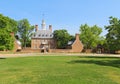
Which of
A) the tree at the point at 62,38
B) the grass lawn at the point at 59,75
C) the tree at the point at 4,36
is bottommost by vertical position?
the grass lawn at the point at 59,75

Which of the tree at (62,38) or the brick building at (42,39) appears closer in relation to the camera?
the tree at (62,38)

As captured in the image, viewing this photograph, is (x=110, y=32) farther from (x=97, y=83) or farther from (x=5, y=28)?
(x=97, y=83)

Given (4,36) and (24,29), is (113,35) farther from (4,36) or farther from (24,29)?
(24,29)

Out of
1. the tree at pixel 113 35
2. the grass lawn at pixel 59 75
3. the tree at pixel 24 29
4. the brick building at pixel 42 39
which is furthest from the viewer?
the brick building at pixel 42 39

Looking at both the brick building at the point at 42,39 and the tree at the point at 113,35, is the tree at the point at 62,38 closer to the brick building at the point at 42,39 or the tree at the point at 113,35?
the brick building at the point at 42,39

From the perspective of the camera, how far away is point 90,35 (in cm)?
9431

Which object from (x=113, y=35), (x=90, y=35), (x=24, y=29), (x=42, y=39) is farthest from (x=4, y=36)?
(x=42, y=39)

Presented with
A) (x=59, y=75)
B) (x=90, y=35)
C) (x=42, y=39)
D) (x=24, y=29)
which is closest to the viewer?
(x=59, y=75)

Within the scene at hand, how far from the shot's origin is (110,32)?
49.1 m

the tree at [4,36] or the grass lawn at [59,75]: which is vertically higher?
the tree at [4,36]

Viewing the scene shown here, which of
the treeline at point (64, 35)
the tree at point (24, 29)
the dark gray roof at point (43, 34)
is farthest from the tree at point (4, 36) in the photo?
the dark gray roof at point (43, 34)

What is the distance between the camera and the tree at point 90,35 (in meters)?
93.9

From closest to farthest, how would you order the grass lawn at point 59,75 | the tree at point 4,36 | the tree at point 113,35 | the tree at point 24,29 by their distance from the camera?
the grass lawn at point 59,75, the tree at point 4,36, the tree at point 113,35, the tree at point 24,29

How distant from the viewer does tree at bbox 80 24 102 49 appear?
93.9 metres
